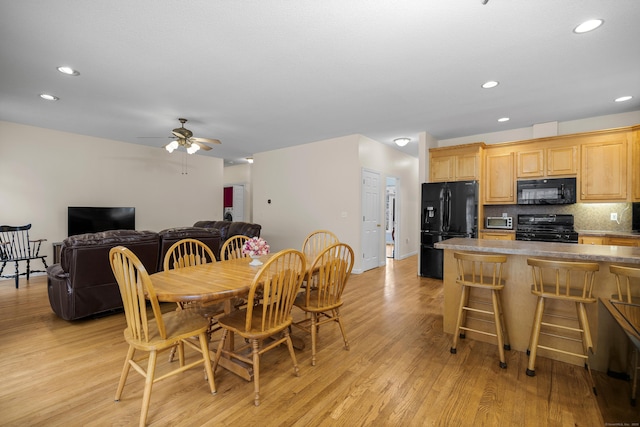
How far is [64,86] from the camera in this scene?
3457 mm

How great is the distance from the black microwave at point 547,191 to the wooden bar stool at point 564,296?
275cm

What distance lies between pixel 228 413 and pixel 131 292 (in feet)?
3.09

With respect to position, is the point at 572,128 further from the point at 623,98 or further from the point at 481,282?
the point at 481,282

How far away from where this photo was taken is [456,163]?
5.27 m

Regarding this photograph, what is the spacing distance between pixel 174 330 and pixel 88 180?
18.8 feet

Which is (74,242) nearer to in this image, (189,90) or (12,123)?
(189,90)

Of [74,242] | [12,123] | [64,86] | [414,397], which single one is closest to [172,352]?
[74,242]

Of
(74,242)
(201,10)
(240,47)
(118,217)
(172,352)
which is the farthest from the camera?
(118,217)

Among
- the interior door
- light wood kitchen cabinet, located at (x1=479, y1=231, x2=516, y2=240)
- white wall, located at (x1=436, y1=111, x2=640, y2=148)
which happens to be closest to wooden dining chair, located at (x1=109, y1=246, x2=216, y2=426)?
the interior door

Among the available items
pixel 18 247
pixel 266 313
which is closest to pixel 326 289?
pixel 266 313

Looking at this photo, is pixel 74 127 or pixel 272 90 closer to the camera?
pixel 272 90

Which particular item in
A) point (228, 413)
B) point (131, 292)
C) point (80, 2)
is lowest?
point (228, 413)

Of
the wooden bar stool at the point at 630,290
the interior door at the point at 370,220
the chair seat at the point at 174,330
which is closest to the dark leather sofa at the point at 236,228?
the interior door at the point at 370,220

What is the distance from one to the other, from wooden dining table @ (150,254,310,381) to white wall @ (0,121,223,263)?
16.4 ft
